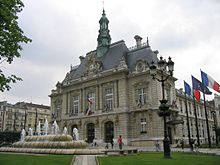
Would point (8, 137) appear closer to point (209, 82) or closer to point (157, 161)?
point (209, 82)

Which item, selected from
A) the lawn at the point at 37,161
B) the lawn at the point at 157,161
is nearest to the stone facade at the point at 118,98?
the lawn at the point at 157,161

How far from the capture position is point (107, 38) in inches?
2274

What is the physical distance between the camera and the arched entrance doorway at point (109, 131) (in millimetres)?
46625

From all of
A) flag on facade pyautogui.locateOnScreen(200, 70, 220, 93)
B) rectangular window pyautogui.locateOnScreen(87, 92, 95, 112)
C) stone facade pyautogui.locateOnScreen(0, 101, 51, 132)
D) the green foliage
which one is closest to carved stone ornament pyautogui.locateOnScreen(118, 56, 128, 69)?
rectangular window pyautogui.locateOnScreen(87, 92, 95, 112)

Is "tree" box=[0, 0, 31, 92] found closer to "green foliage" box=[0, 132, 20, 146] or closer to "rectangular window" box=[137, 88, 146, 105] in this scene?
"rectangular window" box=[137, 88, 146, 105]

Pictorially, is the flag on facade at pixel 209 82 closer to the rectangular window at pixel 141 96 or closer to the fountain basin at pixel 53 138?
the rectangular window at pixel 141 96

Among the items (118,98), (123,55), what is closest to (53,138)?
(118,98)

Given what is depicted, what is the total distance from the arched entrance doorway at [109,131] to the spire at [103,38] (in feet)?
51.8

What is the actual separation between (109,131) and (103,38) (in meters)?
21.2

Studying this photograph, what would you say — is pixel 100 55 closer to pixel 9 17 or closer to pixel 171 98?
pixel 171 98

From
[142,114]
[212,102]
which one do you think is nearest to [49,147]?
[142,114]

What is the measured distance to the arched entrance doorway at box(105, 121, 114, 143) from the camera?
46625 mm

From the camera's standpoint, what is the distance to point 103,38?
188 ft

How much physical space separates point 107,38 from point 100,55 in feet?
15.5
